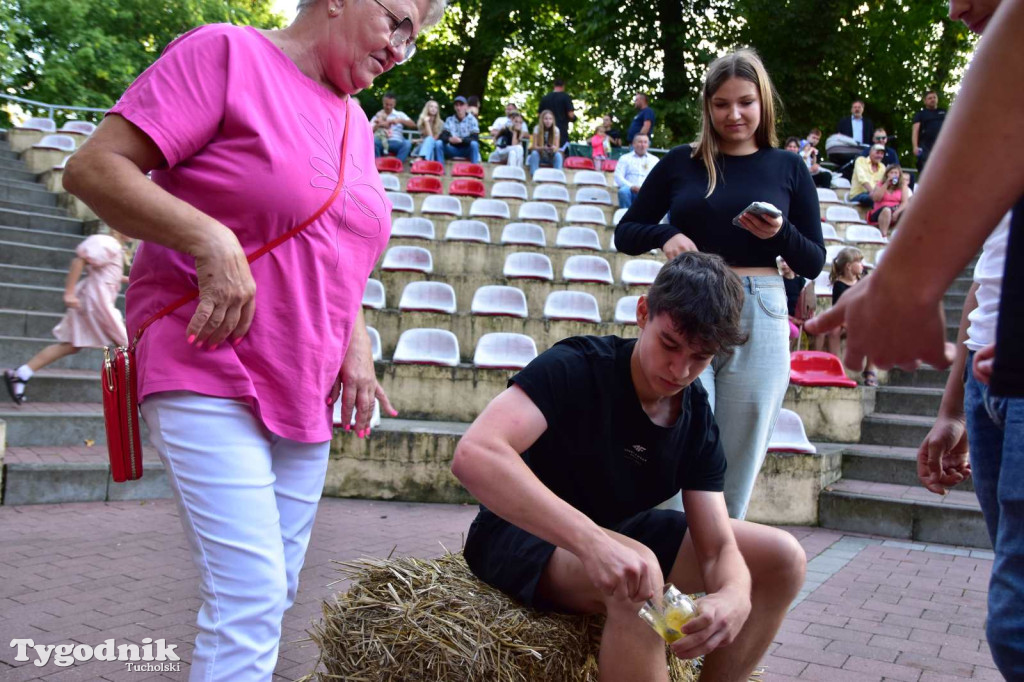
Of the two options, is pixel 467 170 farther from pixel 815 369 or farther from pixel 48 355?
pixel 48 355

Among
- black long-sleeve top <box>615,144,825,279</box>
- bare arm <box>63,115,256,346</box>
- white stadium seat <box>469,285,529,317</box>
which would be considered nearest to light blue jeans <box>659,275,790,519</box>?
black long-sleeve top <box>615,144,825,279</box>

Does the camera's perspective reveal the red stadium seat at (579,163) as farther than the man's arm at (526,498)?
Yes

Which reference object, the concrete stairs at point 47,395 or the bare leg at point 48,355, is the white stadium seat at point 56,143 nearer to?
the concrete stairs at point 47,395

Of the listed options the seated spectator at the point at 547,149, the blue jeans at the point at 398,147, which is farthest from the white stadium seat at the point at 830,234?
the blue jeans at the point at 398,147

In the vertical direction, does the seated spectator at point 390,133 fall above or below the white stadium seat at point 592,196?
above

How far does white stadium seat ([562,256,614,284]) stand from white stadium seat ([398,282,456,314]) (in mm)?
1685

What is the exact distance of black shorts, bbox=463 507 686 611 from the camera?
7.64ft

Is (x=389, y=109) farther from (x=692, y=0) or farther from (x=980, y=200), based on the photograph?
(x=980, y=200)

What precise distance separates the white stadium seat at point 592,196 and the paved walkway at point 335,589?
9129mm

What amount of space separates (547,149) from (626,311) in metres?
8.40

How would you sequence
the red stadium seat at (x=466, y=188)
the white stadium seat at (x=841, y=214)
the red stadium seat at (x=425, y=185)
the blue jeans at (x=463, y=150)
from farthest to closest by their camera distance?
the blue jeans at (x=463, y=150), the red stadium seat at (x=466, y=188), the red stadium seat at (x=425, y=185), the white stadium seat at (x=841, y=214)

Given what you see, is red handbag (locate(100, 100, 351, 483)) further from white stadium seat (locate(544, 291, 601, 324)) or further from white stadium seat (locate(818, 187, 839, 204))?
white stadium seat (locate(818, 187, 839, 204))

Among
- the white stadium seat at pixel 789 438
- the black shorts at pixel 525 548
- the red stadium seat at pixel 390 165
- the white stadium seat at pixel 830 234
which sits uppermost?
the red stadium seat at pixel 390 165

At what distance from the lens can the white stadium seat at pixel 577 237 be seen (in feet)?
38.2
